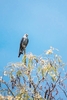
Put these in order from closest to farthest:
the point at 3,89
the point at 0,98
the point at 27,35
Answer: the point at 0,98 < the point at 3,89 < the point at 27,35

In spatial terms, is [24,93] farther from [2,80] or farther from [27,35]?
[27,35]

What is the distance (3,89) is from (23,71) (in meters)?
0.48

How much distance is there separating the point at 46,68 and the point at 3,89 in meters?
0.84

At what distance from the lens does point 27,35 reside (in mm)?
8484

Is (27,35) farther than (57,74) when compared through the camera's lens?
Yes

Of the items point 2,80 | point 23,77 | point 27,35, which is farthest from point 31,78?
point 27,35

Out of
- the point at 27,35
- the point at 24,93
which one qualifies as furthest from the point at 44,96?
the point at 27,35

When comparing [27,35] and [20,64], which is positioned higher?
[27,35]

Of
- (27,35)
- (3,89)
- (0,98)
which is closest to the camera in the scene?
(0,98)

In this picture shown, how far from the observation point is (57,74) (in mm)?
5742

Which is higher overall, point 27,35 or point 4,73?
point 27,35

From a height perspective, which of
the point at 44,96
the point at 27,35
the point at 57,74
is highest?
the point at 27,35

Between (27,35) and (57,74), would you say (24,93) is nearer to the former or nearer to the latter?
(57,74)

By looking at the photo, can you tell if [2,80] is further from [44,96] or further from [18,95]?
[44,96]
